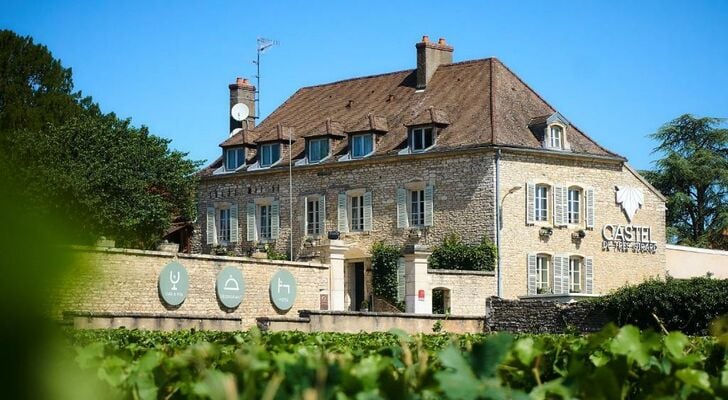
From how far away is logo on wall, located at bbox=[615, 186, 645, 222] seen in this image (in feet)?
157

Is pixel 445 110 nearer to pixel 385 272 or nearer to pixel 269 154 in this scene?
pixel 385 272

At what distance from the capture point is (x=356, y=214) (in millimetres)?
47688

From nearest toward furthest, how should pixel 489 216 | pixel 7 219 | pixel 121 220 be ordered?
pixel 7 219 → pixel 489 216 → pixel 121 220

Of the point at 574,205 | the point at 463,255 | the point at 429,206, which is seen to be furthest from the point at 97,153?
the point at 574,205

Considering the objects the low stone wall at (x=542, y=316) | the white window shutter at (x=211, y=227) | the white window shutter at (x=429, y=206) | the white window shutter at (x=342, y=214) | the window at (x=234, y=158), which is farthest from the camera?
the white window shutter at (x=211, y=227)

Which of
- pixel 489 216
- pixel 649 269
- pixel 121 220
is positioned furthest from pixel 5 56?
pixel 649 269

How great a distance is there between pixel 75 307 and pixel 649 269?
47.6 metres

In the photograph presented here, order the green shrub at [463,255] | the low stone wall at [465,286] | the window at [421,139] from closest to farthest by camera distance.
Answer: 1. the low stone wall at [465,286]
2. the green shrub at [463,255]
3. the window at [421,139]

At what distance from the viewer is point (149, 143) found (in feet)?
187

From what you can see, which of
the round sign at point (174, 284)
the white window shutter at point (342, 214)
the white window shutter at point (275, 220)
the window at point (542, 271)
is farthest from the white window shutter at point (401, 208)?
the round sign at point (174, 284)

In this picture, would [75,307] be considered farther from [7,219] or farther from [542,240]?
[542,240]

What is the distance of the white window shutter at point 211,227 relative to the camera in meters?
52.3

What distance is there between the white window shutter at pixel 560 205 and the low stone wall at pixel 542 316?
10.9 metres

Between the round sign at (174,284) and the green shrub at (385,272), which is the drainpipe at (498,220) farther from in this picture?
the round sign at (174,284)
